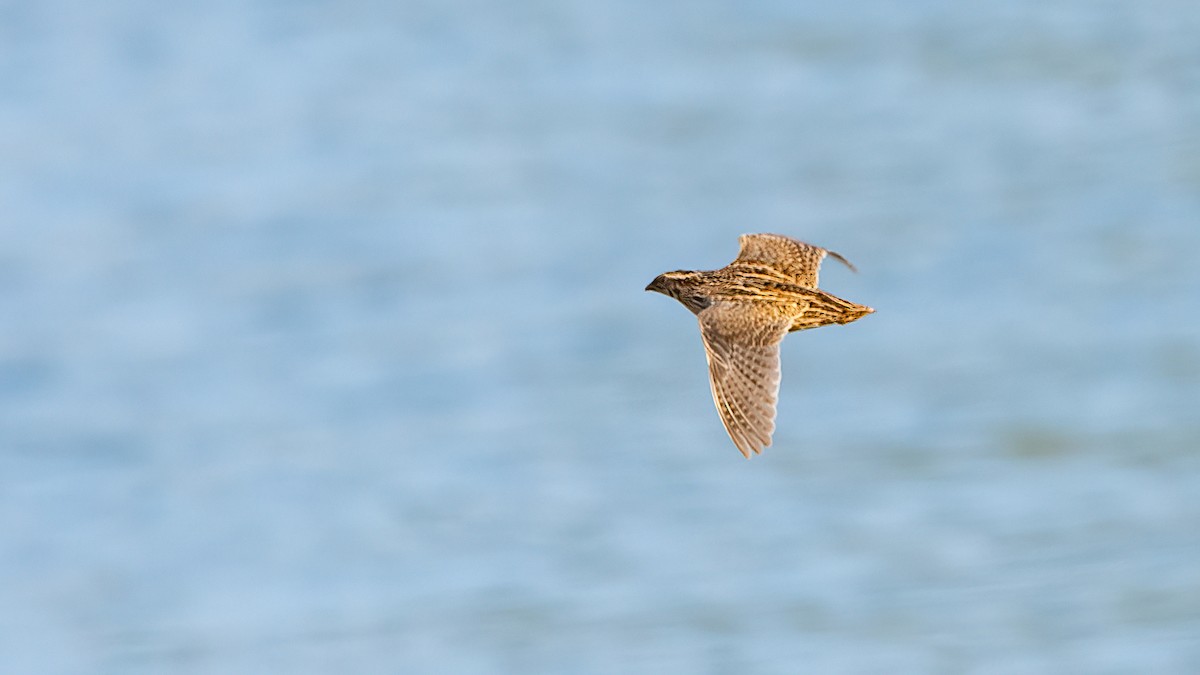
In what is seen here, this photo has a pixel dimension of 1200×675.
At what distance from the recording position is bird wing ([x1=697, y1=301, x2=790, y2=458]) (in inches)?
356

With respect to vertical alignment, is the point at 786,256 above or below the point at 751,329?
above

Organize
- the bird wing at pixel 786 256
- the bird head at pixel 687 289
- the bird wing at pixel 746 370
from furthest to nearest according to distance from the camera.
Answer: the bird wing at pixel 786 256 < the bird head at pixel 687 289 < the bird wing at pixel 746 370

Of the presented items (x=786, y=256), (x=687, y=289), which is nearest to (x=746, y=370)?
(x=687, y=289)

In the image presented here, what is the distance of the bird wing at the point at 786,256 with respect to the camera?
10383mm

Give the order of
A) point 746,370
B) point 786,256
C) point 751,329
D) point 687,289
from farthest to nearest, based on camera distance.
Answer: point 786,256
point 687,289
point 751,329
point 746,370

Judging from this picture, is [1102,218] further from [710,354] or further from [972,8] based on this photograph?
[710,354]

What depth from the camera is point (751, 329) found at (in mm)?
9297

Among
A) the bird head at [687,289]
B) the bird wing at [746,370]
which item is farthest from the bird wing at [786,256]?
the bird wing at [746,370]

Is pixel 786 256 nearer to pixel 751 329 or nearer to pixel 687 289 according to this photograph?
pixel 687 289

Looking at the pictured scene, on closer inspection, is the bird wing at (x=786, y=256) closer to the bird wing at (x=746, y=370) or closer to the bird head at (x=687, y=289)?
the bird head at (x=687, y=289)

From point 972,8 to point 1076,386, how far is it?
1090cm

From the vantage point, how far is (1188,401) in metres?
26.0

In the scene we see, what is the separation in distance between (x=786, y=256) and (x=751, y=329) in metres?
1.26

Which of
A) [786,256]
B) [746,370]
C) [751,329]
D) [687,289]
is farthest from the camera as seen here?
[786,256]
